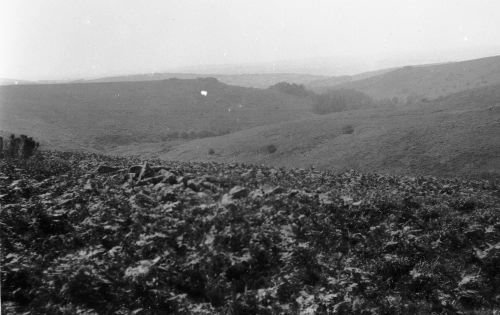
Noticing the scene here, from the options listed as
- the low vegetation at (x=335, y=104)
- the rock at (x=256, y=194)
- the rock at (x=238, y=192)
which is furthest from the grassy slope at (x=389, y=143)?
the low vegetation at (x=335, y=104)

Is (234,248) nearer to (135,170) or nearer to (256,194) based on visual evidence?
(256,194)

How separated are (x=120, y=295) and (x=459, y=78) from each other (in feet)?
311

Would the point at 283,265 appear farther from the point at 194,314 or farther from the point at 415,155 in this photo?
the point at 415,155

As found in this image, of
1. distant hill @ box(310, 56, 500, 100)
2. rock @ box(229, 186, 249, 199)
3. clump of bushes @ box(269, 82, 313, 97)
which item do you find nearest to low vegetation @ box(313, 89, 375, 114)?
clump of bushes @ box(269, 82, 313, 97)

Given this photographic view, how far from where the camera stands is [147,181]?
36.0ft

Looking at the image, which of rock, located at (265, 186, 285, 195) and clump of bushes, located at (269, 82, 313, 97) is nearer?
rock, located at (265, 186, 285, 195)

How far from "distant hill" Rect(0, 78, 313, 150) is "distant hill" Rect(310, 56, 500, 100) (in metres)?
29.8

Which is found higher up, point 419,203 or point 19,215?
point 19,215

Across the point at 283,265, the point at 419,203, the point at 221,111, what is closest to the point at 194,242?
the point at 283,265

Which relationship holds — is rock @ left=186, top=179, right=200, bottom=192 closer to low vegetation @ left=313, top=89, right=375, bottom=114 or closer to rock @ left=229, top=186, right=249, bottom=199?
rock @ left=229, top=186, right=249, bottom=199

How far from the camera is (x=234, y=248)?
7.93 m

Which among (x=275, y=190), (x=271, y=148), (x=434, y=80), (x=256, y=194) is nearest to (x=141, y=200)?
(x=256, y=194)

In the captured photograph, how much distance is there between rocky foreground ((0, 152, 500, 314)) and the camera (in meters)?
6.55

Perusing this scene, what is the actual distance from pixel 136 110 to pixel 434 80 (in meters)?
67.3
